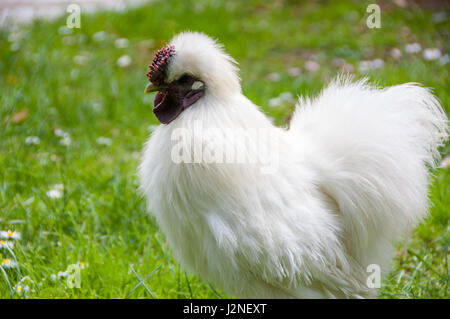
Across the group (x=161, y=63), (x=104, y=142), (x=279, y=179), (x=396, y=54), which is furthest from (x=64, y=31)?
(x=279, y=179)

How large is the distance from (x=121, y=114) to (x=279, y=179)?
2889 mm

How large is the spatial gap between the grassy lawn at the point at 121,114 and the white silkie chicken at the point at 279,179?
0.51m

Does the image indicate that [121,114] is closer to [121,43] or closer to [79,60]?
[79,60]

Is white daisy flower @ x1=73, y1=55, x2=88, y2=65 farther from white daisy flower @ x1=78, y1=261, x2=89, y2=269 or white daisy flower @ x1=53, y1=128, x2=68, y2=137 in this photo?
white daisy flower @ x1=78, y1=261, x2=89, y2=269

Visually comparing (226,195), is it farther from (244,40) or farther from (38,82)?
(244,40)

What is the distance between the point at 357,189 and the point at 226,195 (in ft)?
2.03

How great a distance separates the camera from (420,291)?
250 centimetres

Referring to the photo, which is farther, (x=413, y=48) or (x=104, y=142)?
(x=413, y=48)

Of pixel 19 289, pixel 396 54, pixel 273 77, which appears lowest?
pixel 19 289

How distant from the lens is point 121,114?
4.54 metres

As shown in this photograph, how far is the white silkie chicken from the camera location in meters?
1.90

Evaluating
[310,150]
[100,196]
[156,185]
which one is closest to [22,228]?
[100,196]

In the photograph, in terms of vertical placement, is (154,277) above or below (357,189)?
below

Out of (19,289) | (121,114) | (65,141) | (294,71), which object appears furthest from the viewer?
(294,71)
